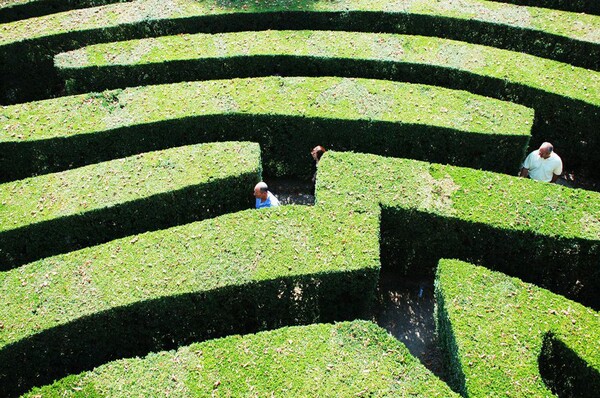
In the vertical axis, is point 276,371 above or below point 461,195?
below

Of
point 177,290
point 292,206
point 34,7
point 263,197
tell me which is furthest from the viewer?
point 34,7

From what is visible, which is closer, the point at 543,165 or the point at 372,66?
the point at 543,165

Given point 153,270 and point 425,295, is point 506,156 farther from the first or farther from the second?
point 153,270

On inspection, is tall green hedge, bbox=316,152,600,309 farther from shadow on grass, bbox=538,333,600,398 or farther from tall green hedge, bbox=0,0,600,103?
tall green hedge, bbox=0,0,600,103

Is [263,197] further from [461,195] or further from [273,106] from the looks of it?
[461,195]

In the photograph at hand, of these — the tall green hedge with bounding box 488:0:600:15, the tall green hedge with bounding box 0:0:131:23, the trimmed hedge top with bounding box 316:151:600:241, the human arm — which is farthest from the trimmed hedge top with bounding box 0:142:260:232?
the tall green hedge with bounding box 488:0:600:15

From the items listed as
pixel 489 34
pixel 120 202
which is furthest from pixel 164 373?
pixel 489 34

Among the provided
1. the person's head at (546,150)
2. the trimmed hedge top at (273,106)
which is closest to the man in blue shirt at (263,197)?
the trimmed hedge top at (273,106)

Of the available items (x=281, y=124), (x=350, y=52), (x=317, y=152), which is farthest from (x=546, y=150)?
(x=281, y=124)

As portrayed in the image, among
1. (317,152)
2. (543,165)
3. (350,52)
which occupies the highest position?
(350,52)
